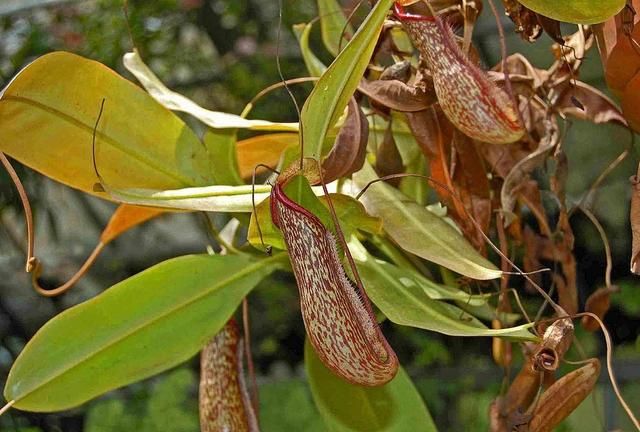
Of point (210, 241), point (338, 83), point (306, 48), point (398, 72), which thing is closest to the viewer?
point (338, 83)

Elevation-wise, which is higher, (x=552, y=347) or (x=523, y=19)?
(x=523, y=19)

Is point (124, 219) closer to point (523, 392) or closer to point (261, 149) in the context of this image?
point (261, 149)

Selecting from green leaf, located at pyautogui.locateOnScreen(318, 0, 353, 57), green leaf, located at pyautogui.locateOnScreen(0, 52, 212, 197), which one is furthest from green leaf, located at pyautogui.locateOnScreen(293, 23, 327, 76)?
green leaf, located at pyautogui.locateOnScreen(0, 52, 212, 197)

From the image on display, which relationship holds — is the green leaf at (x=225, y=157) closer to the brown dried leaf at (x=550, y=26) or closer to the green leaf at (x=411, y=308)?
the green leaf at (x=411, y=308)

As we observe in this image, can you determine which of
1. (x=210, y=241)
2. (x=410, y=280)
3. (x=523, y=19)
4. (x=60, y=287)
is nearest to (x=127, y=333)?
(x=60, y=287)

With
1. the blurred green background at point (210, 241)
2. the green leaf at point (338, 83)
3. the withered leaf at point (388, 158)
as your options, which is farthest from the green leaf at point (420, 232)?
the blurred green background at point (210, 241)

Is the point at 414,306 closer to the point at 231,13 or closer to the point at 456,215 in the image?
the point at 456,215

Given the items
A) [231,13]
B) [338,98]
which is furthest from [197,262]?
[231,13]
